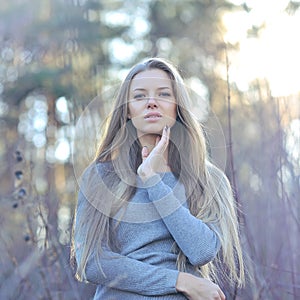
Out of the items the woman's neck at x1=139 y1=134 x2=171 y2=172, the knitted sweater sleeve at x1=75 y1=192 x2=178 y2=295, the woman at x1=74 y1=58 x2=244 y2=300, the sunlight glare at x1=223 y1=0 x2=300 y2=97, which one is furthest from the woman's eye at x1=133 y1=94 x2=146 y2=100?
the sunlight glare at x1=223 y1=0 x2=300 y2=97

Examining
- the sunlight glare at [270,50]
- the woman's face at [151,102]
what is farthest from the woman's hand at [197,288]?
the sunlight glare at [270,50]

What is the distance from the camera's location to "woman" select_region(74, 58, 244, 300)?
88.4 inches

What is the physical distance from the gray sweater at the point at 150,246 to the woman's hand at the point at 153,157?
0.10ft

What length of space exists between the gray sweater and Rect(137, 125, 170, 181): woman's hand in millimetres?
30

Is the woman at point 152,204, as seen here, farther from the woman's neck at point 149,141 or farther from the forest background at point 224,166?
the forest background at point 224,166

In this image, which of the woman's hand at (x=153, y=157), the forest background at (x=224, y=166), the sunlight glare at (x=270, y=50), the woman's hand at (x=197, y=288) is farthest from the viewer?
the sunlight glare at (x=270, y=50)

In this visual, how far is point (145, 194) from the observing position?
241cm

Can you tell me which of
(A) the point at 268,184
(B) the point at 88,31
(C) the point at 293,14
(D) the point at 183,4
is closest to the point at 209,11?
(D) the point at 183,4

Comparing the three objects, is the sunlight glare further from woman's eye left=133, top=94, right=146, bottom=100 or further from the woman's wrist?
the woman's wrist

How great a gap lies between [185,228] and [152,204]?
176 millimetres

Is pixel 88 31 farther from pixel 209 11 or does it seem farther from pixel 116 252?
pixel 116 252

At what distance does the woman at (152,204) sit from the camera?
2.24 metres

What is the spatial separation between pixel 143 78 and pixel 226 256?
689mm

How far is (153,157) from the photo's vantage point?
236 centimetres
